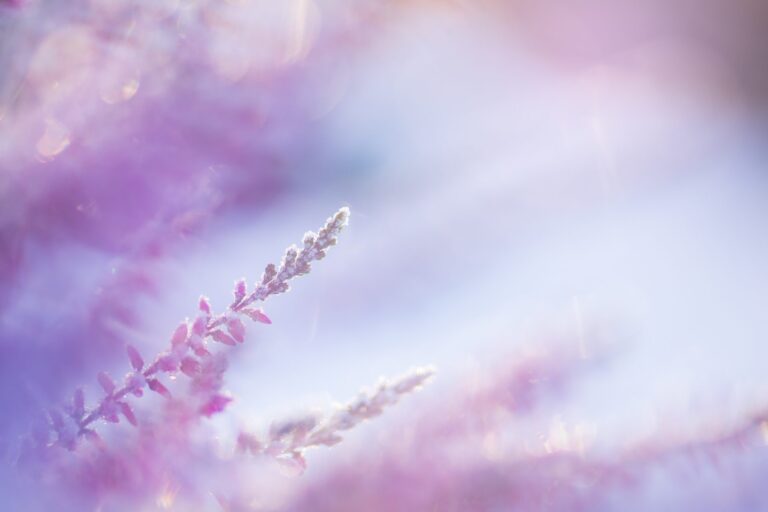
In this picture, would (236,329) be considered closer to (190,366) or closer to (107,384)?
(190,366)

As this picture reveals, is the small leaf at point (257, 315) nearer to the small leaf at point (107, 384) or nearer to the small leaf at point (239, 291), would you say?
the small leaf at point (239, 291)

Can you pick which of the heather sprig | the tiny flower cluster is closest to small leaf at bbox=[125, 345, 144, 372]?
the heather sprig

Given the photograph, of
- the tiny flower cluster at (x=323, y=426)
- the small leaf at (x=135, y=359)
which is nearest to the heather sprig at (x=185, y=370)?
the small leaf at (x=135, y=359)

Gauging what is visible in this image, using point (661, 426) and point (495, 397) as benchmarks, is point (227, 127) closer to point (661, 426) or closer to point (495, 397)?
point (495, 397)

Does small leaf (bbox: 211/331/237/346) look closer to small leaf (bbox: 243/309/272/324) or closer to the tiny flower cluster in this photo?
small leaf (bbox: 243/309/272/324)

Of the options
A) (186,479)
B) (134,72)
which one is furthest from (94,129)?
(186,479)
